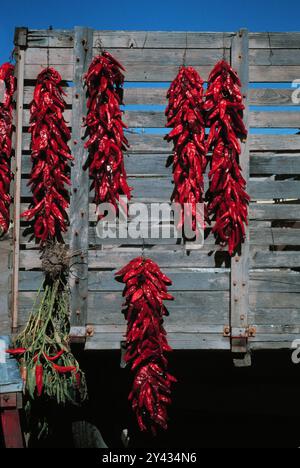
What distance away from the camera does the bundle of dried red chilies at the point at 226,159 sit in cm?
482

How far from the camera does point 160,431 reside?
605cm

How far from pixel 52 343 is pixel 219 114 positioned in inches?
105

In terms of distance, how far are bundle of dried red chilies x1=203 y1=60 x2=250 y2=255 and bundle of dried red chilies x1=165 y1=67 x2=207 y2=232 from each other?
0.12m

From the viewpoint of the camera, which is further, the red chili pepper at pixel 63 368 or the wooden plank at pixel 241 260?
the wooden plank at pixel 241 260

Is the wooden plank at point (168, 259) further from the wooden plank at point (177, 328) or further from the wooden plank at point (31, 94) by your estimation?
the wooden plank at point (31, 94)

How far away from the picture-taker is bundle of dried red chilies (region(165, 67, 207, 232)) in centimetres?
484

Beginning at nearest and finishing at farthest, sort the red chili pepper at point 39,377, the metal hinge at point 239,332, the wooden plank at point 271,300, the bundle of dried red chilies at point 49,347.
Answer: the red chili pepper at point 39,377, the bundle of dried red chilies at point 49,347, the metal hinge at point 239,332, the wooden plank at point 271,300

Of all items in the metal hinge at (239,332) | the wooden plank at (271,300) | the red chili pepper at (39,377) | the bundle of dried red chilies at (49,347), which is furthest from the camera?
the wooden plank at (271,300)

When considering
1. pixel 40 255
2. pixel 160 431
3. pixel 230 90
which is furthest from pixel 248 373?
pixel 230 90

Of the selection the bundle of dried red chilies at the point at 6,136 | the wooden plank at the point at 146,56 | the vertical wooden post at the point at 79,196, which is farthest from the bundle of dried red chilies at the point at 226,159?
the bundle of dried red chilies at the point at 6,136

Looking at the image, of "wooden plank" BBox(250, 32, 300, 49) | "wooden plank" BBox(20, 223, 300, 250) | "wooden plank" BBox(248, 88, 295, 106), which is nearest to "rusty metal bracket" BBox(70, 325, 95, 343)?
"wooden plank" BBox(20, 223, 300, 250)

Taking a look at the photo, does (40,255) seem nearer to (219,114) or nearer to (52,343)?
(52,343)

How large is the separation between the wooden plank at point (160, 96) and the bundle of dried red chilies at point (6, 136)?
0.69 feet

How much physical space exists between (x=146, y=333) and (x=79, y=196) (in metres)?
1.43
